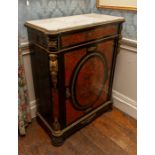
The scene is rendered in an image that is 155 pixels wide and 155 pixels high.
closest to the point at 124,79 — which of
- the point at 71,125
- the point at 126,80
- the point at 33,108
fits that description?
the point at 126,80

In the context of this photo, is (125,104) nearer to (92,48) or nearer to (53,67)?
(92,48)

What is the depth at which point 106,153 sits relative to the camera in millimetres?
1389

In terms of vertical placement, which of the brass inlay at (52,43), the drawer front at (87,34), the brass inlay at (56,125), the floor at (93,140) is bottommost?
the floor at (93,140)

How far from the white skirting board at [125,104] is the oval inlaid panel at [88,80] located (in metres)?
0.28

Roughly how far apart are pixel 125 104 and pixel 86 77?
592mm

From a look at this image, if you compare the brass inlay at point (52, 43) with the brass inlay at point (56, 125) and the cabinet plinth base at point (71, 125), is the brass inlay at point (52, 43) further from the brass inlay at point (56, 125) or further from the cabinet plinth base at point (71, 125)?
the cabinet plinth base at point (71, 125)

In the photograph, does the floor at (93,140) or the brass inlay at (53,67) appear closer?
the brass inlay at (53,67)

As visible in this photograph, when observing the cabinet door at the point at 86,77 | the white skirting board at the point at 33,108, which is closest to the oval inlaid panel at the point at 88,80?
the cabinet door at the point at 86,77

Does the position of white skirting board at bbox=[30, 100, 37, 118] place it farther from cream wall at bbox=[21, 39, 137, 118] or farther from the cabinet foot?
the cabinet foot

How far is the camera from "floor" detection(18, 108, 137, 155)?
4.61 ft

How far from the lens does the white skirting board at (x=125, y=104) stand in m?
1.73

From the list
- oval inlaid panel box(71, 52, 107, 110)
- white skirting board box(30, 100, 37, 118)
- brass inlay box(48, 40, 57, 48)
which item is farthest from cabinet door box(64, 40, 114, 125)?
white skirting board box(30, 100, 37, 118)
